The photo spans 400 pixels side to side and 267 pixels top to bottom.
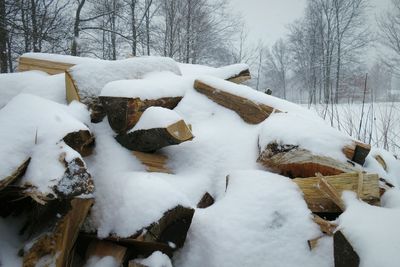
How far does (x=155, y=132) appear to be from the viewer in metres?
2.38

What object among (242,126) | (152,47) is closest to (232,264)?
(242,126)

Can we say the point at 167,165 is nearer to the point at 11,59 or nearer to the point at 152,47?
the point at 11,59

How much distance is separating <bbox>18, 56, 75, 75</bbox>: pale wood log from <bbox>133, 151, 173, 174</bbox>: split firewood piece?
1952 millimetres

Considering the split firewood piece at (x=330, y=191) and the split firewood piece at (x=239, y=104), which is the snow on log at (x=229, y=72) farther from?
the split firewood piece at (x=330, y=191)

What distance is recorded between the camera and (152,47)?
1633 centimetres

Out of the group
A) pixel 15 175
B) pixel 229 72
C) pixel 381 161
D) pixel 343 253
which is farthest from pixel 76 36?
pixel 343 253

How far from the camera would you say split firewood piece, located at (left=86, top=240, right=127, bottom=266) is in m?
1.81

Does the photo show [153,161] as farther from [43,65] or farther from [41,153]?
[43,65]

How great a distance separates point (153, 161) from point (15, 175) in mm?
1048

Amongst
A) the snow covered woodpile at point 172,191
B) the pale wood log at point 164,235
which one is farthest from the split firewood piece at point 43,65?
the pale wood log at point 164,235

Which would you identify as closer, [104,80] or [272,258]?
[272,258]

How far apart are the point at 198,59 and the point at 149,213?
57.2 ft

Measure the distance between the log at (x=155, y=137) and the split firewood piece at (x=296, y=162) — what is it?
2.28 feet

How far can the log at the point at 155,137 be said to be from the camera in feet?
7.81
